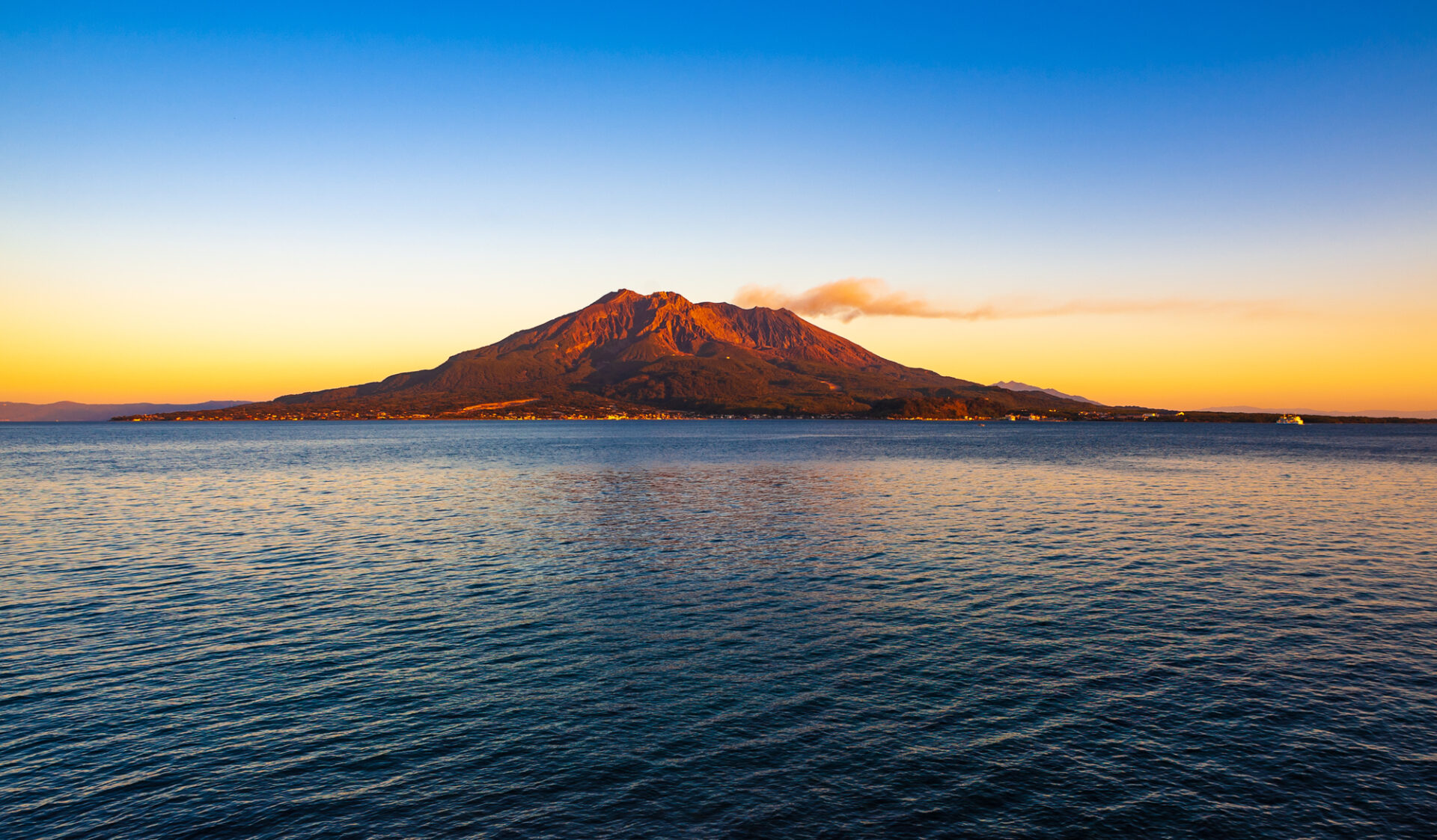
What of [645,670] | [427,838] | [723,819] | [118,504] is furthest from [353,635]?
[118,504]

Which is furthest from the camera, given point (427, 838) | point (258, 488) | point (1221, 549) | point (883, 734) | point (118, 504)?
point (258, 488)

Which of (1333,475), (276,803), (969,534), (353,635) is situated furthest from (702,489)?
(1333,475)

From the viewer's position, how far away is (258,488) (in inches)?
3398

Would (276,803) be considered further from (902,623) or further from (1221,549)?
(1221,549)

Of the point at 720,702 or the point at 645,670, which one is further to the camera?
the point at 645,670

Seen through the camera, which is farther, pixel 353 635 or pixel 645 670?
pixel 353 635

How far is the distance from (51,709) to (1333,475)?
139 meters

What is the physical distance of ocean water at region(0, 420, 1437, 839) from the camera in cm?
1703

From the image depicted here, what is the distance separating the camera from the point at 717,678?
984 inches

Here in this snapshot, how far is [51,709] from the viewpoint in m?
22.0

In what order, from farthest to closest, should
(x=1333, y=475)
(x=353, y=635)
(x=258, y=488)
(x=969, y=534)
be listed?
(x=1333, y=475) → (x=258, y=488) → (x=969, y=534) → (x=353, y=635)

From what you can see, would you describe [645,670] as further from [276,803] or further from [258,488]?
[258,488]

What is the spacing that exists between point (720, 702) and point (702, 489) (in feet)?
209

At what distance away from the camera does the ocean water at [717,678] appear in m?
17.0
